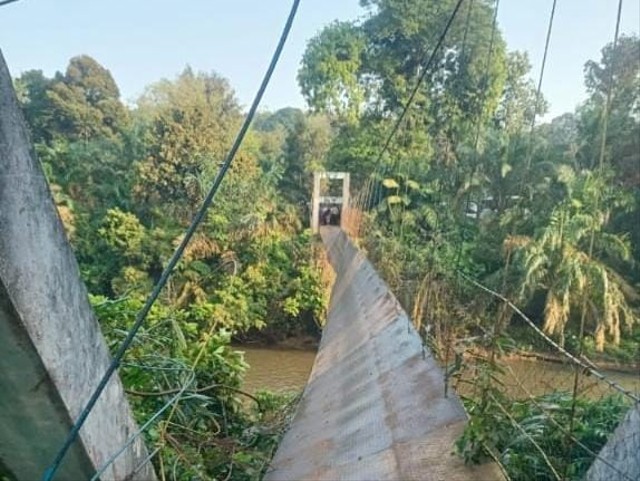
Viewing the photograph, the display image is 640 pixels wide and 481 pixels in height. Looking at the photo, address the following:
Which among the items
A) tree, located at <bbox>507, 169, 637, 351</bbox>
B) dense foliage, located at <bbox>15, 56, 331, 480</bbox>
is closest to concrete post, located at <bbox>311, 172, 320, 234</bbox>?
dense foliage, located at <bbox>15, 56, 331, 480</bbox>

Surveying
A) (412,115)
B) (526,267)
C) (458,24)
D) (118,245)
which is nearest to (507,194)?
(526,267)

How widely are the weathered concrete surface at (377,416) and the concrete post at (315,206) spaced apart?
6.68m

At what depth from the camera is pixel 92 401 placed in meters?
0.84

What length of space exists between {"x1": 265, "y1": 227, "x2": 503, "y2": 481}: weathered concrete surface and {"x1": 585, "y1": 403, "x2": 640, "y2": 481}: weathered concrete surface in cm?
29

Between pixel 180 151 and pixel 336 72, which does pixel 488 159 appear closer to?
pixel 336 72

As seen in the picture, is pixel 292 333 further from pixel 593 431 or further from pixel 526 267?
pixel 593 431

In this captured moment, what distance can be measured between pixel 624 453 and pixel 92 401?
2.64 feet

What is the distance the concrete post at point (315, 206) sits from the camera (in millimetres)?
9016

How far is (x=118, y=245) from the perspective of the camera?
8.84 meters

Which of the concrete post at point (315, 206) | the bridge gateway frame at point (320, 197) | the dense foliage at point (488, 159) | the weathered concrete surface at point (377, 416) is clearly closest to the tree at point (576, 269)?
the dense foliage at point (488, 159)

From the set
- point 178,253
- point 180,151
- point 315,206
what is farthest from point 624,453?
point 180,151

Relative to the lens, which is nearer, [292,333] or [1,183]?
[1,183]

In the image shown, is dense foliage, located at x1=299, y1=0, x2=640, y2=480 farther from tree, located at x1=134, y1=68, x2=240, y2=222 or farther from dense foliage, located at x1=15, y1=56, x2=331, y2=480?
tree, located at x1=134, y1=68, x2=240, y2=222

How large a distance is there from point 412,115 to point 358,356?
8.69 metres
